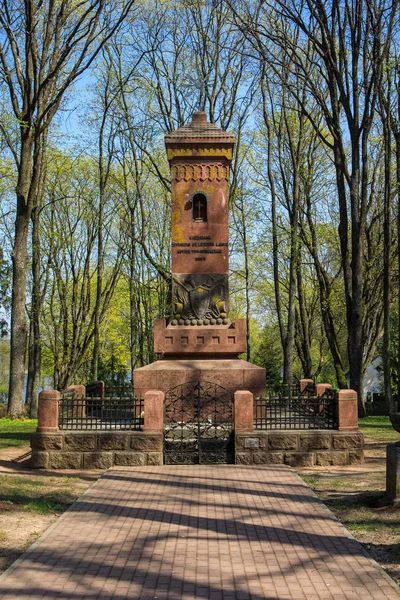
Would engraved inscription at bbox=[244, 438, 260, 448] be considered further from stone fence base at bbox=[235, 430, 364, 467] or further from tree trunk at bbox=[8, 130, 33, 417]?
tree trunk at bbox=[8, 130, 33, 417]

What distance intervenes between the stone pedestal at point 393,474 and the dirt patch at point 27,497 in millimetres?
4410

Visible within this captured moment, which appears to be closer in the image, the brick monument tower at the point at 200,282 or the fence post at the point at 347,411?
the fence post at the point at 347,411

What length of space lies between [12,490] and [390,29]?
55.1 feet

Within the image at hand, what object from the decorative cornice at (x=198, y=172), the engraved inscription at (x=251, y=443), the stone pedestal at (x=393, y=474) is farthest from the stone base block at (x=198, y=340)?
the stone pedestal at (x=393, y=474)

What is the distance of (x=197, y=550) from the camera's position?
755cm

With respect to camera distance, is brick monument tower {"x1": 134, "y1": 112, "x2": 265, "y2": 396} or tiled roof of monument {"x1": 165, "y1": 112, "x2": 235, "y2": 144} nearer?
brick monument tower {"x1": 134, "y1": 112, "x2": 265, "y2": 396}

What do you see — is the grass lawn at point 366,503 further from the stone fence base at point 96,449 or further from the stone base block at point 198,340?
the stone base block at point 198,340

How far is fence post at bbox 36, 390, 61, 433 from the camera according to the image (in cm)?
1358

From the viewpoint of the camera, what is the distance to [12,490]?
35.1 ft

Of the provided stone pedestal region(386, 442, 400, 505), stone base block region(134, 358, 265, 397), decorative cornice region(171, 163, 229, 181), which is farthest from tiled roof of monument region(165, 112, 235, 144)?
stone pedestal region(386, 442, 400, 505)

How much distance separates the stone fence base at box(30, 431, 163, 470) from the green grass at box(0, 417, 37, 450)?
199cm

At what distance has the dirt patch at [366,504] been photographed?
300 inches

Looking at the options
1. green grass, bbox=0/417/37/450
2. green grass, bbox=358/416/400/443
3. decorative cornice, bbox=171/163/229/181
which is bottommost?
green grass, bbox=358/416/400/443

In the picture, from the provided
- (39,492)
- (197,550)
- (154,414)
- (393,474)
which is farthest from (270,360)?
(197,550)
